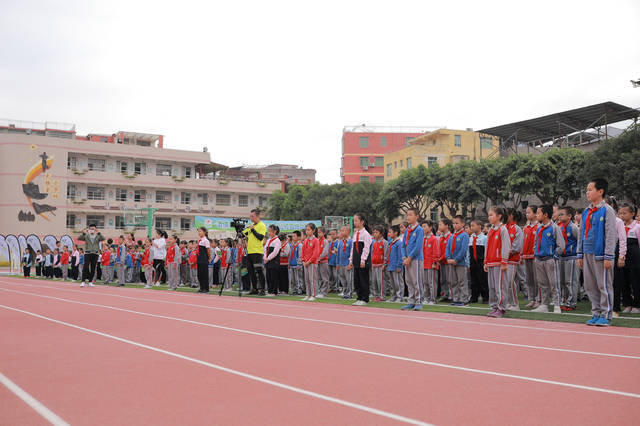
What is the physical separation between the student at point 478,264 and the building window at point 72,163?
2202 inches

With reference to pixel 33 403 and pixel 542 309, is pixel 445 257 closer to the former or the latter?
pixel 542 309

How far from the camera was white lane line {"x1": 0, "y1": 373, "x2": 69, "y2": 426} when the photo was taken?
12.2 feet

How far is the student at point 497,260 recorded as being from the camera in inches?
395

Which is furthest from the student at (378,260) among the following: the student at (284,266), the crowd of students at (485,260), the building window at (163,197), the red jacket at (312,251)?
the building window at (163,197)

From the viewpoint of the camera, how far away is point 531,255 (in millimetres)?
11477

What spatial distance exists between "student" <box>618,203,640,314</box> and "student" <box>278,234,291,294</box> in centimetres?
966

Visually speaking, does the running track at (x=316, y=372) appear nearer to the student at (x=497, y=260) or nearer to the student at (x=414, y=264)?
the student at (x=497, y=260)

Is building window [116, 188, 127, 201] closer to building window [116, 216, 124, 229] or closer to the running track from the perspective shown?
building window [116, 216, 124, 229]

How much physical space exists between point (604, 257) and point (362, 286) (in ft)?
18.6

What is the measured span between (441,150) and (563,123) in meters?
25.5

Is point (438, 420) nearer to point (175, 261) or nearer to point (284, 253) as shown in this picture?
point (284, 253)

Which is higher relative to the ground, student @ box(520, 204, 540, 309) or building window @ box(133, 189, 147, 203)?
building window @ box(133, 189, 147, 203)

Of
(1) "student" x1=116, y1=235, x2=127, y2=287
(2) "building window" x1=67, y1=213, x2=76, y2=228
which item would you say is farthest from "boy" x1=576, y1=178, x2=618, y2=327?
(2) "building window" x1=67, y1=213, x2=76, y2=228

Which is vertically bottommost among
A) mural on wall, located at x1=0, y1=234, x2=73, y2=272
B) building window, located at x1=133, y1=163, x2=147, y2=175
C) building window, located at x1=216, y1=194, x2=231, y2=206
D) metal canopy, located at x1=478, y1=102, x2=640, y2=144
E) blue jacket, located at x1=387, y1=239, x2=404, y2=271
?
blue jacket, located at x1=387, y1=239, x2=404, y2=271
